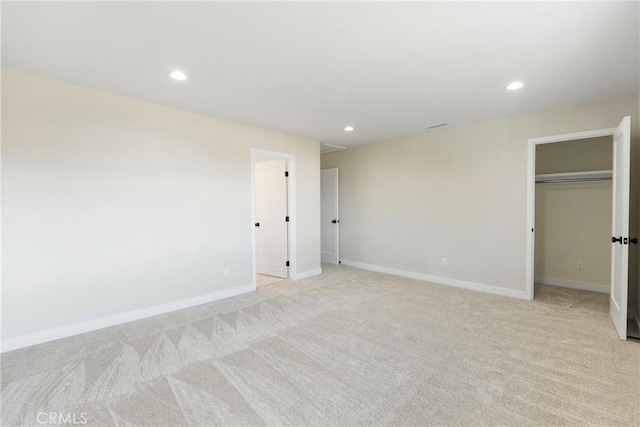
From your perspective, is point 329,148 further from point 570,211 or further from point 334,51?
point 570,211

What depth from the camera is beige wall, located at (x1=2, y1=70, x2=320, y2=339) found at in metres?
2.64

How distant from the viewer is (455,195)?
4.64m

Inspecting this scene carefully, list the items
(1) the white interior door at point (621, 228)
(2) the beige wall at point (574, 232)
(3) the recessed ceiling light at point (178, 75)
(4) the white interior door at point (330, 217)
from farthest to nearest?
(4) the white interior door at point (330, 217) → (2) the beige wall at point (574, 232) → (1) the white interior door at point (621, 228) → (3) the recessed ceiling light at point (178, 75)

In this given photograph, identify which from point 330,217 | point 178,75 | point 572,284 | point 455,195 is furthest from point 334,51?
point 572,284

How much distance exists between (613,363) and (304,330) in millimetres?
2635

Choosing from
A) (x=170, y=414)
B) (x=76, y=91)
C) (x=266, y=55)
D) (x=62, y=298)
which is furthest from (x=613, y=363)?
(x=76, y=91)

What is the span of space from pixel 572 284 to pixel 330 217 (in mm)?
4352

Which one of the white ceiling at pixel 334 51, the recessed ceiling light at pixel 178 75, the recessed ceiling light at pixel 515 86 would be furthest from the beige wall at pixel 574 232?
the recessed ceiling light at pixel 178 75

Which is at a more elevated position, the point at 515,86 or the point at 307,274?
the point at 515,86

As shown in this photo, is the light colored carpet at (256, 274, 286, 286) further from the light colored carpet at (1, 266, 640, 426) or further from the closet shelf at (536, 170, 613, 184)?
the closet shelf at (536, 170, 613, 184)

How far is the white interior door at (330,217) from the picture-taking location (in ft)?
21.1

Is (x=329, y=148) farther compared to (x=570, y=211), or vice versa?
(x=329, y=148)

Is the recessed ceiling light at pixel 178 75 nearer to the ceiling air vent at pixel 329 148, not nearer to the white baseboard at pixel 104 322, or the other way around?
the white baseboard at pixel 104 322

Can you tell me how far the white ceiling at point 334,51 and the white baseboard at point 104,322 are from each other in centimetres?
242
